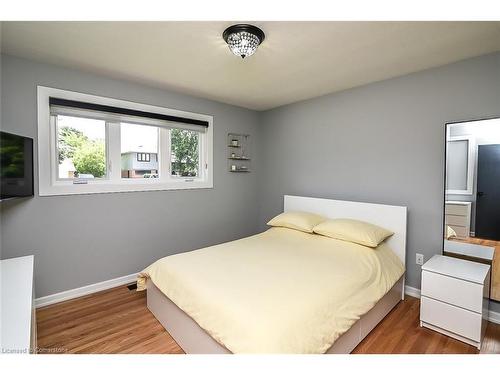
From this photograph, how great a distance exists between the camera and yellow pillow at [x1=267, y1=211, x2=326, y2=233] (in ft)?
9.30

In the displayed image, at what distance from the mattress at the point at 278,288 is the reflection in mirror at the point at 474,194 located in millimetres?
570

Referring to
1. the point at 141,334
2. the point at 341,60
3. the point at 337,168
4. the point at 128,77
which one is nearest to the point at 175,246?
the point at 141,334

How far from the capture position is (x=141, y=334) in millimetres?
1916

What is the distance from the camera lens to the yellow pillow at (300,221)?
2834 mm

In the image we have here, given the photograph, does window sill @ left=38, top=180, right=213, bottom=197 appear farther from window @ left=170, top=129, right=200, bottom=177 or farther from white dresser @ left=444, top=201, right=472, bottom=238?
white dresser @ left=444, top=201, right=472, bottom=238

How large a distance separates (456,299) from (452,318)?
6.0 inches

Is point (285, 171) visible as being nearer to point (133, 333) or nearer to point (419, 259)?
point (419, 259)

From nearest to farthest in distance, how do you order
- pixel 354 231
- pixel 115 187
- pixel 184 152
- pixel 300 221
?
1. pixel 354 231
2. pixel 115 187
3. pixel 300 221
4. pixel 184 152

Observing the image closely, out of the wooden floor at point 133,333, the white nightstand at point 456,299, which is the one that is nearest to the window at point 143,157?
the wooden floor at point 133,333

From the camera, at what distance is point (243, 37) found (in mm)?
1682

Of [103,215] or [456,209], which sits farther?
[103,215]

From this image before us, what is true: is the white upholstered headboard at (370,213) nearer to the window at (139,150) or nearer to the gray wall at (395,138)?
the gray wall at (395,138)

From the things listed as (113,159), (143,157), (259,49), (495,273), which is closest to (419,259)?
(495,273)
